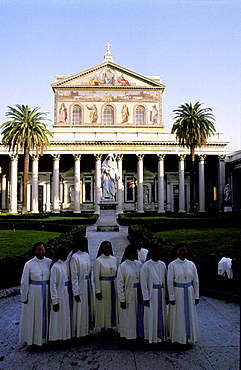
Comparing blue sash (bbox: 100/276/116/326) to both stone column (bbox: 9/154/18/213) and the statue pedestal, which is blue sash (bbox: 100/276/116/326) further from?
stone column (bbox: 9/154/18/213)

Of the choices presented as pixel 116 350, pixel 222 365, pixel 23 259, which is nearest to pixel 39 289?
pixel 116 350

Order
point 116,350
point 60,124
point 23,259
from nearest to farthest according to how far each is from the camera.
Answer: point 116,350 < point 23,259 < point 60,124

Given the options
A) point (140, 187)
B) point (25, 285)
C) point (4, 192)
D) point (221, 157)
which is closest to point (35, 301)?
point (25, 285)

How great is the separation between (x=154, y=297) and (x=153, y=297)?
0.06 ft

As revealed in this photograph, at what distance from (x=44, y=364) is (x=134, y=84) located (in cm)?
4218

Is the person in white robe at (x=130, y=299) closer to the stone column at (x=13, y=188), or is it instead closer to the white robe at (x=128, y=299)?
the white robe at (x=128, y=299)

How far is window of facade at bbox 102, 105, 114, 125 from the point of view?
43125 mm

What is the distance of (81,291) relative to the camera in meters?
5.16

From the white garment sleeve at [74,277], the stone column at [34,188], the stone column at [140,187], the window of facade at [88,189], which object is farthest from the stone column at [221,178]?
the white garment sleeve at [74,277]

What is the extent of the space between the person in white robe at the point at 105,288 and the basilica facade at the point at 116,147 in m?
32.4

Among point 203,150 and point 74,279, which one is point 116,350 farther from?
point 203,150

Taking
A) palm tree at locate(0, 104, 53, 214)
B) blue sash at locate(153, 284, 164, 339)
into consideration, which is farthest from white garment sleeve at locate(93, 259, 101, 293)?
palm tree at locate(0, 104, 53, 214)

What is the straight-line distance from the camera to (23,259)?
8375 mm

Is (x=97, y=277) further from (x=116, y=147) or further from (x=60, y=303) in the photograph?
(x=116, y=147)
